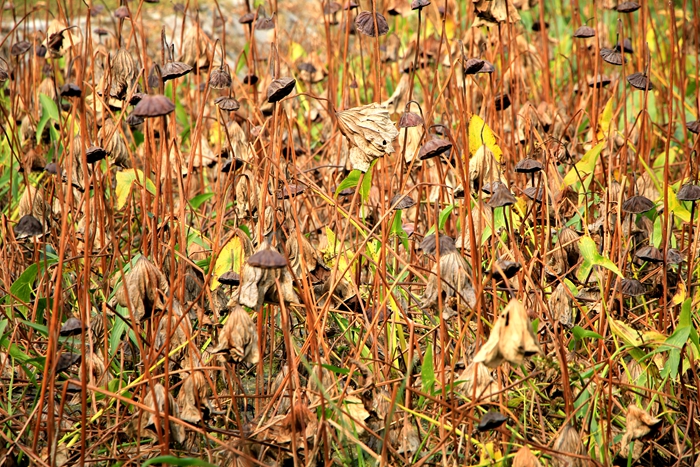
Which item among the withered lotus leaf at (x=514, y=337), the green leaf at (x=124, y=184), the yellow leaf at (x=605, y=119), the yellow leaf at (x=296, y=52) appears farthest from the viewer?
the yellow leaf at (x=296, y=52)

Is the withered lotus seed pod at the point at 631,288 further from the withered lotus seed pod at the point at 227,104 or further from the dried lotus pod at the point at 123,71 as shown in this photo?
the dried lotus pod at the point at 123,71

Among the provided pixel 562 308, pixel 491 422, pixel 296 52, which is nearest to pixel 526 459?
pixel 491 422

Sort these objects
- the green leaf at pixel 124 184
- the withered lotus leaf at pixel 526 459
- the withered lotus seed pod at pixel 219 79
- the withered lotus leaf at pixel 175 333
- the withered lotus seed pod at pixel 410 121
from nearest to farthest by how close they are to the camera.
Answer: the withered lotus leaf at pixel 526 459 → the withered lotus leaf at pixel 175 333 → the withered lotus seed pod at pixel 410 121 → the withered lotus seed pod at pixel 219 79 → the green leaf at pixel 124 184

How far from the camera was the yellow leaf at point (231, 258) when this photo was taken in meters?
1.09

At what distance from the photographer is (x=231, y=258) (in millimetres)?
1124

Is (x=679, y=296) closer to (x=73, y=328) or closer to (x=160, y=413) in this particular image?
(x=160, y=413)

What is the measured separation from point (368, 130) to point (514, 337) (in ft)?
1.43

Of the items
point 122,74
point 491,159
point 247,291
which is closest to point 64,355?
point 247,291

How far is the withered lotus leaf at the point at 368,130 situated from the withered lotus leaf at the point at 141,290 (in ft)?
1.09

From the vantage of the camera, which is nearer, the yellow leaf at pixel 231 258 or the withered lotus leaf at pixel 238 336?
the withered lotus leaf at pixel 238 336

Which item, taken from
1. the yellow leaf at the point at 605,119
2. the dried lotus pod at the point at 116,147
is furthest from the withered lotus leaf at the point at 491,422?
the yellow leaf at the point at 605,119

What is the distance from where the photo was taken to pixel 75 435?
1.06 meters

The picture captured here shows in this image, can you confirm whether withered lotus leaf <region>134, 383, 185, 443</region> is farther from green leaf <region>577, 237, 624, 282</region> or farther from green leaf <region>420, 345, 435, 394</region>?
green leaf <region>577, 237, 624, 282</region>

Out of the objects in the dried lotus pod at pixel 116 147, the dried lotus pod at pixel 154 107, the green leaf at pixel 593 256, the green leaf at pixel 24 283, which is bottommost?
the green leaf at pixel 24 283
